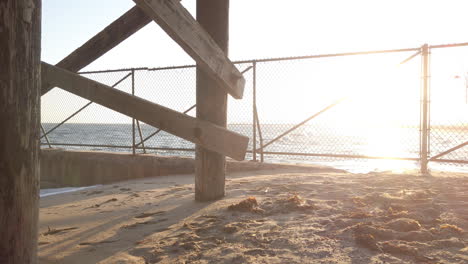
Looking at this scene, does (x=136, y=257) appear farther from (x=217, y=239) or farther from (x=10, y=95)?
(x=10, y=95)

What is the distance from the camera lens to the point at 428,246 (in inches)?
79.7

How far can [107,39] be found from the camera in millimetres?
3174

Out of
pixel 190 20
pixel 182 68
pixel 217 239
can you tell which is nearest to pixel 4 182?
pixel 217 239

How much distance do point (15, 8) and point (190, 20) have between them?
1.19m

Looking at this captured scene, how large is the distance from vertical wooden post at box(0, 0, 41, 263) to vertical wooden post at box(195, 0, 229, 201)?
1.83 m

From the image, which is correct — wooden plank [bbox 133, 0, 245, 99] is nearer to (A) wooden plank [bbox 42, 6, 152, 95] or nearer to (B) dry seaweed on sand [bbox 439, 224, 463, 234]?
(A) wooden plank [bbox 42, 6, 152, 95]

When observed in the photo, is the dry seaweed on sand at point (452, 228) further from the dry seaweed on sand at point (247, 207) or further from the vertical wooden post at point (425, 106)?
the vertical wooden post at point (425, 106)

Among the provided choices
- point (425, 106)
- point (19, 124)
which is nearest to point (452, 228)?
point (19, 124)

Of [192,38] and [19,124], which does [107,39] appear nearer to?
[192,38]

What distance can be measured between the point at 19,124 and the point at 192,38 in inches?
51.4

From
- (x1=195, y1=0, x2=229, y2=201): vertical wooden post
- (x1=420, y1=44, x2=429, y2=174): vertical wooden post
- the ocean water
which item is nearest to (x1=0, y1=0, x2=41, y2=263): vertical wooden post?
(x1=195, y1=0, x2=229, y2=201): vertical wooden post

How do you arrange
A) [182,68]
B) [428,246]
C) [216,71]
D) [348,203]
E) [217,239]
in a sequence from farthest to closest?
[182,68] → [348,203] → [216,71] → [217,239] → [428,246]

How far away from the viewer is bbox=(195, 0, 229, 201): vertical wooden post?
3162 millimetres

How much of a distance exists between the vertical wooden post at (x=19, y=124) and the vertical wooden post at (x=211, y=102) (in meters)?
1.83
